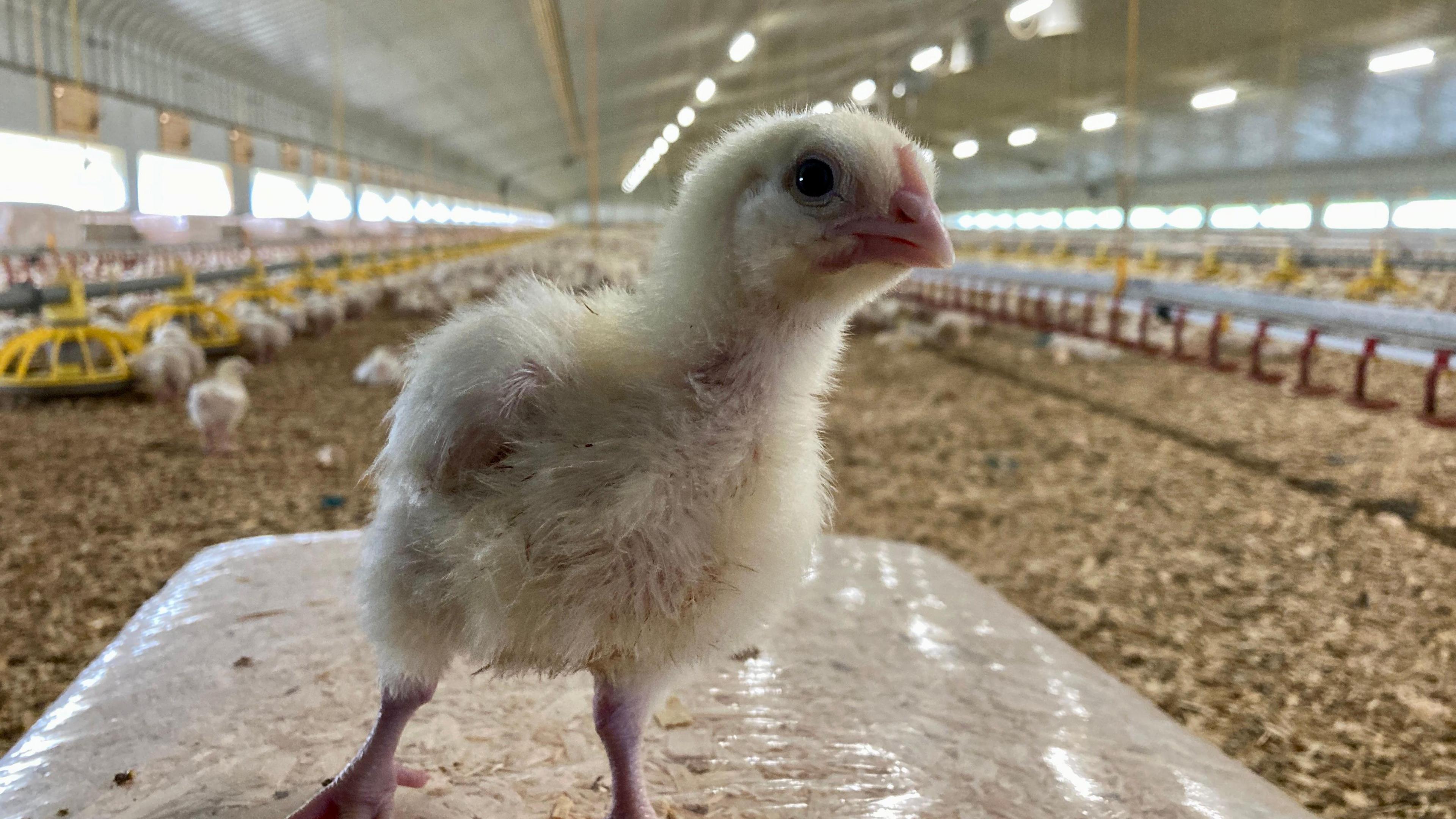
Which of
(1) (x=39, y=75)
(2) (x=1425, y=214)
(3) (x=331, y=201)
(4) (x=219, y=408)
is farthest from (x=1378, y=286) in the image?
(3) (x=331, y=201)

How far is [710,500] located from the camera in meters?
0.92

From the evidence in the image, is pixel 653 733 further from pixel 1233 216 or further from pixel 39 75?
pixel 1233 216

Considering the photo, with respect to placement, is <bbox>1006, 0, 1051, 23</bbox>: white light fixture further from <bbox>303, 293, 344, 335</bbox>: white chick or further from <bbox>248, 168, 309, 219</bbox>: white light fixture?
<bbox>248, 168, 309, 219</bbox>: white light fixture

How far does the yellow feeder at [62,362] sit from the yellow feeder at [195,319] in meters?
1.22

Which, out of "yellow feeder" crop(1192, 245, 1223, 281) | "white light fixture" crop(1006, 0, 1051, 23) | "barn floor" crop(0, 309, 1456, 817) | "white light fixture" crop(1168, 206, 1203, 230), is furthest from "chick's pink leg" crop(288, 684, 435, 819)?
"white light fixture" crop(1168, 206, 1203, 230)

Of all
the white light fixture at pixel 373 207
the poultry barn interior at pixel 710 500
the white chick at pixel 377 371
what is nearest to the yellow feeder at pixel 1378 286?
the poultry barn interior at pixel 710 500

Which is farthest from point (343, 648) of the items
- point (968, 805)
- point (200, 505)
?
point (200, 505)

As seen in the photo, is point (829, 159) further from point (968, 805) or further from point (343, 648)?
point (343, 648)

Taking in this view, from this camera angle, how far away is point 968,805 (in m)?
1.43

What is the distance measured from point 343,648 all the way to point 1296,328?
417 centimetres

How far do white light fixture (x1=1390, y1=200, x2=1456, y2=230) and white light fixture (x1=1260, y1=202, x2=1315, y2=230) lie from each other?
131 centimetres

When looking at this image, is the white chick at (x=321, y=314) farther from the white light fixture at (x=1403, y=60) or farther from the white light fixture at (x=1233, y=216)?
the white light fixture at (x=1233, y=216)

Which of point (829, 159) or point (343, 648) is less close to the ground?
point (829, 159)

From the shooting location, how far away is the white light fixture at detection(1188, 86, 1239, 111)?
13.6m
